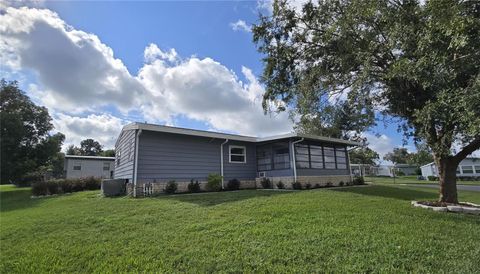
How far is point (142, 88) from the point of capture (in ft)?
58.7

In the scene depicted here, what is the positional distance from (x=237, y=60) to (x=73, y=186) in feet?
42.3

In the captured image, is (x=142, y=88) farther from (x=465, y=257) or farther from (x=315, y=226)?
(x=465, y=257)

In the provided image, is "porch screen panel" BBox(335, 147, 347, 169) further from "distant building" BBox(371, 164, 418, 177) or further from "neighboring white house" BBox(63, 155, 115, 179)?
"distant building" BBox(371, 164, 418, 177)

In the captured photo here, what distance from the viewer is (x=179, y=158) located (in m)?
13.7

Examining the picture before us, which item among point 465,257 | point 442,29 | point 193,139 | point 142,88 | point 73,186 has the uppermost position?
point 142,88

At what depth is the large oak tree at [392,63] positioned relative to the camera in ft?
21.0

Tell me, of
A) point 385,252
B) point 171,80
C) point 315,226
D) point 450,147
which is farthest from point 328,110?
point 171,80

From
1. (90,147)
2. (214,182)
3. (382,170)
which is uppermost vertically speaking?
(90,147)

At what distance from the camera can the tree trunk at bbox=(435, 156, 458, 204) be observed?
32.0 ft

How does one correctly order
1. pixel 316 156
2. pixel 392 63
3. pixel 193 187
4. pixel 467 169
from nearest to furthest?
pixel 392 63
pixel 193 187
pixel 316 156
pixel 467 169

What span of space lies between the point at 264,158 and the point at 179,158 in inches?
215

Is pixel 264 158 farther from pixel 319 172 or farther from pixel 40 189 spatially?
pixel 40 189

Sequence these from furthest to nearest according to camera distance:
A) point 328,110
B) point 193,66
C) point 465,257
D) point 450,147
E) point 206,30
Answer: point 193,66
point 206,30
point 328,110
point 450,147
point 465,257

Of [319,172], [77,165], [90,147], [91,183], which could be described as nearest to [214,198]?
[319,172]
